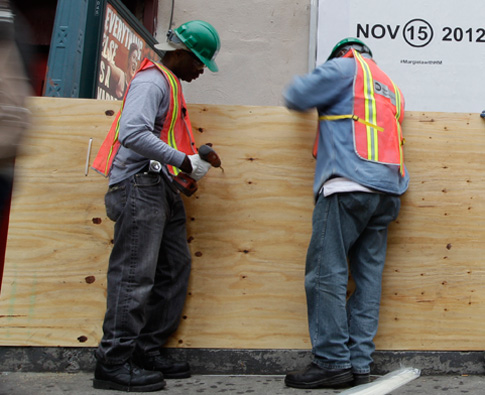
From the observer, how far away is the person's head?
9.58 ft

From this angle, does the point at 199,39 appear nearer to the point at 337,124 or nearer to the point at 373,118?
the point at 337,124

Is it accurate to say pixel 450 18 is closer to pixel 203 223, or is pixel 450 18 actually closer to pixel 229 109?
pixel 229 109

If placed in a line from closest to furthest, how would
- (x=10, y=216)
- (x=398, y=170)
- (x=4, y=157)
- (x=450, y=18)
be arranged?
(x=4, y=157) < (x=398, y=170) < (x=10, y=216) < (x=450, y=18)

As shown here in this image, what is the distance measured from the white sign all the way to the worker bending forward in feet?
9.14

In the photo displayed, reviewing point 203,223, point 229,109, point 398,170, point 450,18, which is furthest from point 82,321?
point 450,18

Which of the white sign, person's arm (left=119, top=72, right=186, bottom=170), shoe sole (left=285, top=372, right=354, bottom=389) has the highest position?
the white sign

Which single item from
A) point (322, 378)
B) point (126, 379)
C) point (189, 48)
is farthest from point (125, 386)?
point (189, 48)

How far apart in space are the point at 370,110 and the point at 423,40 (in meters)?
3.16

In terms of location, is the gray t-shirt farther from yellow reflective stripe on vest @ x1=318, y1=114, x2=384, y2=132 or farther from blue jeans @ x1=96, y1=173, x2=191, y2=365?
yellow reflective stripe on vest @ x1=318, y1=114, x2=384, y2=132

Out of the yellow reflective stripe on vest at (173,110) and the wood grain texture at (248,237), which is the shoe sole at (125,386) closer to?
the wood grain texture at (248,237)

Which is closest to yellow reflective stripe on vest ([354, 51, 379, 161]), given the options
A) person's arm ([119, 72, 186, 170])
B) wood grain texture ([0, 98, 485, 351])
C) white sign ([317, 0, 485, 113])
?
wood grain texture ([0, 98, 485, 351])

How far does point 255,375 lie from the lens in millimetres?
2992

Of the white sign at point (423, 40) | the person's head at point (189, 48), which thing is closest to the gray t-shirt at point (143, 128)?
the person's head at point (189, 48)

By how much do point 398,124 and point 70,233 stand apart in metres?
1.92
